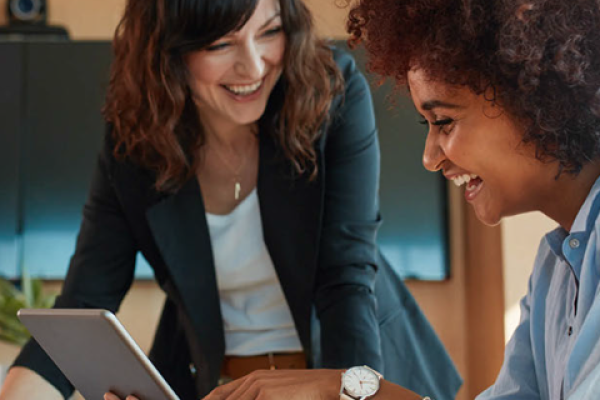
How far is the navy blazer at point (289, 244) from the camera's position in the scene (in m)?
1.68

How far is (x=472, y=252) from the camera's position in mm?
3697

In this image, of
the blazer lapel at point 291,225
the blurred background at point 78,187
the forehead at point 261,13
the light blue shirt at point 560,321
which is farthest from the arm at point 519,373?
the blurred background at point 78,187

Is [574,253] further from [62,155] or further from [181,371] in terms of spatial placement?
[62,155]

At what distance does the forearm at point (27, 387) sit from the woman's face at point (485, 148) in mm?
848

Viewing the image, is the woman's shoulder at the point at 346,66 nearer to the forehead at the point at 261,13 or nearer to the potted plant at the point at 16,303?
the forehead at the point at 261,13

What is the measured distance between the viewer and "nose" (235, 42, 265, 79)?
1595 millimetres

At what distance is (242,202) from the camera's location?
177cm

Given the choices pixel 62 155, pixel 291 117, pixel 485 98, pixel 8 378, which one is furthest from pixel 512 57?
pixel 62 155

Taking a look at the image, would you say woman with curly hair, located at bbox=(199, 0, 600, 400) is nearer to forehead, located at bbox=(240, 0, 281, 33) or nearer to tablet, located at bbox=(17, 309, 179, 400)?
tablet, located at bbox=(17, 309, 179, 400)

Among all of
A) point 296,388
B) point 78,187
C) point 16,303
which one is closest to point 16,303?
point 16,303

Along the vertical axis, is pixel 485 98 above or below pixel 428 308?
above

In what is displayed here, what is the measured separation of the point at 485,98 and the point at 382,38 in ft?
0.82

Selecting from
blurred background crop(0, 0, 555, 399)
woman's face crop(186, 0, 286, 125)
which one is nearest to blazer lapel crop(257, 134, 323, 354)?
woman's face crop(186, 0, 286, 125)

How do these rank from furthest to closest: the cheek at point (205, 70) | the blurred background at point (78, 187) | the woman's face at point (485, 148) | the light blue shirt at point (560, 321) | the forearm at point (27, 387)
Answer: the blurred background at point (78, 187), the cheek at point (205, 70), the forearm at point (27, 387), the woman's face at point (485, 148), the light blue shirt at point (560, 321)
